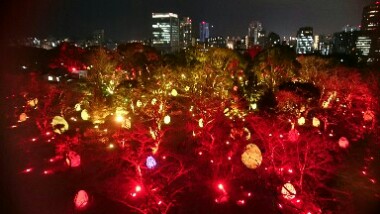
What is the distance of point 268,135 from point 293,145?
5.04ft

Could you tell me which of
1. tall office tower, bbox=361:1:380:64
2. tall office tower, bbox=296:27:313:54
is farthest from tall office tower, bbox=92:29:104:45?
tall office tower, bbox=361:1:380:64

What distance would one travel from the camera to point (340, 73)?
2684 cm

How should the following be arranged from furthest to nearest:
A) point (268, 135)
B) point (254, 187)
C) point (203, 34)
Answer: point (203, 34)
point (268, 135)
point (254, 187)

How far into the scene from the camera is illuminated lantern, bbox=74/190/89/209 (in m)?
12.6

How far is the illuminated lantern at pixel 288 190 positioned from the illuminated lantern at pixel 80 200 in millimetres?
8470

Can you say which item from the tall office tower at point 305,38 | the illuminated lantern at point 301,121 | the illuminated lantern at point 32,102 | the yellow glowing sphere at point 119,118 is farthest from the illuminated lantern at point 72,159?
the tall office tower at point 305,38

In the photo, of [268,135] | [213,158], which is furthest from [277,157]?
[213,158]

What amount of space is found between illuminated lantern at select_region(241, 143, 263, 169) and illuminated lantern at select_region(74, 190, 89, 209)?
8420mm

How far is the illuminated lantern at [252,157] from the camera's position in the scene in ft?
54.3

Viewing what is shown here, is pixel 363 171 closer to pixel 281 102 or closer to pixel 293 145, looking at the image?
pixel 293 145

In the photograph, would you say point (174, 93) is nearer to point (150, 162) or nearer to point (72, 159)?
point (150, 162)

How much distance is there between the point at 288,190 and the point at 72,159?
1075cm

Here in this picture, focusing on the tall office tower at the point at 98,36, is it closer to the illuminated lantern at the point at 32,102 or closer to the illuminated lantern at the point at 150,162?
the illuminated lantern at the point at 32,102

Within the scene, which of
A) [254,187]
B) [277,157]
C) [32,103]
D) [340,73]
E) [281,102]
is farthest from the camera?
[340,73]
